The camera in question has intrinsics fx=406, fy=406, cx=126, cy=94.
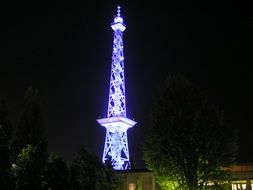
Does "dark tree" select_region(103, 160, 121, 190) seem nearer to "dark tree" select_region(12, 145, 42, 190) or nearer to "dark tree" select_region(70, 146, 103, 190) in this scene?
"dark tree" select_region(70, 146, 103, 190)

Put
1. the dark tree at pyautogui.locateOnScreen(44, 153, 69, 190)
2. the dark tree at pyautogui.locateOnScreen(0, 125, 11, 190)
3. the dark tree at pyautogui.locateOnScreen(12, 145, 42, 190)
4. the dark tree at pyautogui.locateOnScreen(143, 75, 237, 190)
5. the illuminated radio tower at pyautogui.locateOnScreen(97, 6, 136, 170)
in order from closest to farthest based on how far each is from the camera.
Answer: the dark tree at pyautogui.locateOnScreen(0, 125, 11, 190) < the dark tree at pyautogui.locateOnScreen(12, 145, 42, 190) < the dark tree at pyautogui.locateOnScreen(44, 153, 69, 190) < the dark tree at pyautogui.locateOnScreen(143, 75, 237, 190) < the illuminated radio tower at pyautogui.locateOnScreen(97, 6, 136, 170)

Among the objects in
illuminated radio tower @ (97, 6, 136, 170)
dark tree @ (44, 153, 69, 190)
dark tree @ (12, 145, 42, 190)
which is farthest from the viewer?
illuminated radio tower @ (97, 6, 136, 170)

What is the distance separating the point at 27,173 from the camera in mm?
22906

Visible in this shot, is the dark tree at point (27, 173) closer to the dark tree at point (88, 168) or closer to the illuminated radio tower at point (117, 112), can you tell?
the dark tree at point (88, 168)

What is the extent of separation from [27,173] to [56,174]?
2138mm

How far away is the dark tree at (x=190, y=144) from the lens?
31.4 metres

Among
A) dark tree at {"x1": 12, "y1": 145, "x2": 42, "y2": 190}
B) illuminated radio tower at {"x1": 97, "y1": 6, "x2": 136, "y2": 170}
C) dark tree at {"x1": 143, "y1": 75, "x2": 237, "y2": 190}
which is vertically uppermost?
illuminated radio tower at {"x1": 97, "y1": 6, "x2": 136, "y2": 170}

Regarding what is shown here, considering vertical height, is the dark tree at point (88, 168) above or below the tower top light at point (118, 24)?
below

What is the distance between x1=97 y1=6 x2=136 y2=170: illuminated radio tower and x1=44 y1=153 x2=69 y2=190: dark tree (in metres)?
47.3

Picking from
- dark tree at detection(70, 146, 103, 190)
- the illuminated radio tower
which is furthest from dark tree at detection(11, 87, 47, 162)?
the illuminated radio tower

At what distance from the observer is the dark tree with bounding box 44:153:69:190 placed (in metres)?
24.2

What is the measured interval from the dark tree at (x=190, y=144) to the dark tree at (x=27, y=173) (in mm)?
11826

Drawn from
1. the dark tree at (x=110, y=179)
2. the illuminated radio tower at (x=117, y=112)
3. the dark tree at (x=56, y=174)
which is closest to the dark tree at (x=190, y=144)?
the dark tree at (x=110, y=179)

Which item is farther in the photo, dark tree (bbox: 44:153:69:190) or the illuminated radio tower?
the illuminated radio tower
